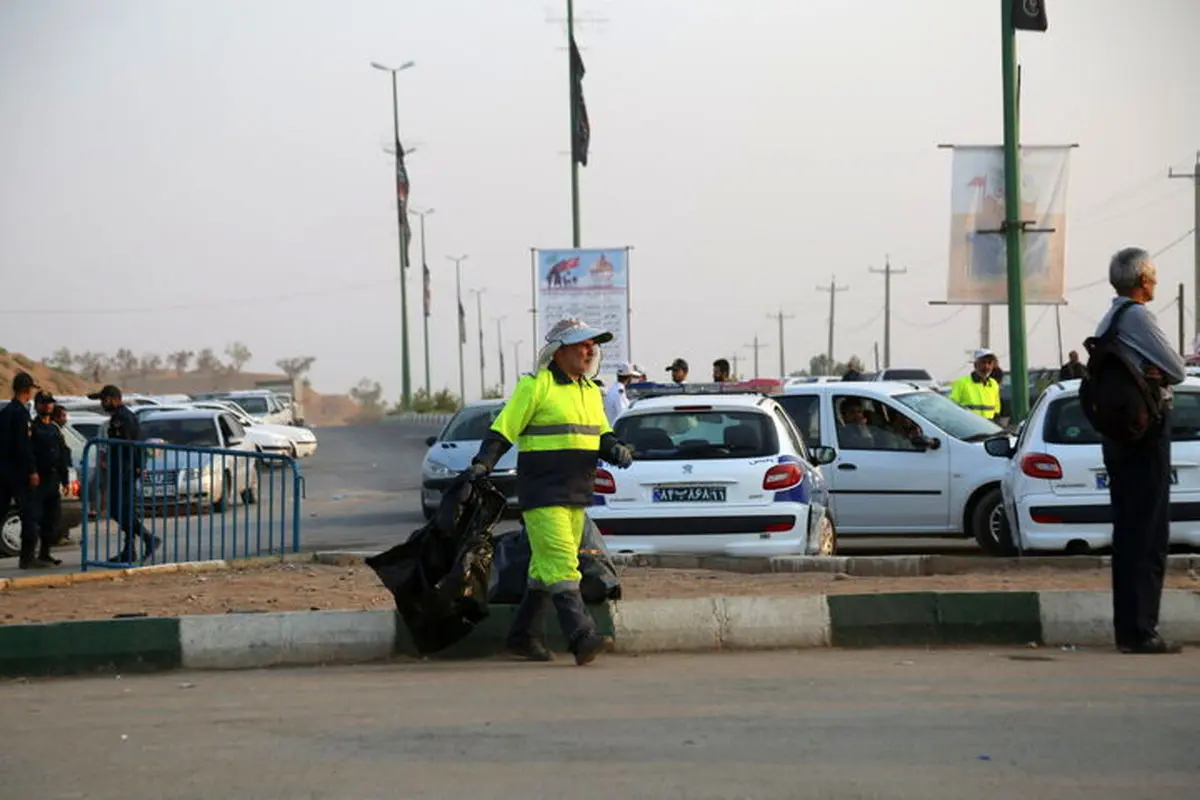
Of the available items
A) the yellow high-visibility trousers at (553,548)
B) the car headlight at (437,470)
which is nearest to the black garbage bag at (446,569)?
the yellow high-visibility trousers at (553,548)

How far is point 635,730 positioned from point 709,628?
9.56ft

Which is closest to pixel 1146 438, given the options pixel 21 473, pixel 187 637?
pixel 187 637

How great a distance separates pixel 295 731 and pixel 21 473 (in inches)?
A: 425

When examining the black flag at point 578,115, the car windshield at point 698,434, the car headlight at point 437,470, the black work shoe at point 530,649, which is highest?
the black flag at point 578,115

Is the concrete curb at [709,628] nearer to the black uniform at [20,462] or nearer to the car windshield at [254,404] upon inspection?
the black uniform at [20,462]

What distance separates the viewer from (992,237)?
63.3ft

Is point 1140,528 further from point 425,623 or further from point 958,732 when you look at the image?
point 425,623

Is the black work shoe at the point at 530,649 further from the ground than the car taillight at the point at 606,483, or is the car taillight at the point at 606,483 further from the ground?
the car taillight at the point at 606,483

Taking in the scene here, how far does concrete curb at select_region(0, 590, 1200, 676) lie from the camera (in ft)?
32.5

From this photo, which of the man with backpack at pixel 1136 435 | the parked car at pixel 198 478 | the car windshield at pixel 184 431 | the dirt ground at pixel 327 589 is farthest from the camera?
the car windshield at pixel 184 431

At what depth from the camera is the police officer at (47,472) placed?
58.0 ft

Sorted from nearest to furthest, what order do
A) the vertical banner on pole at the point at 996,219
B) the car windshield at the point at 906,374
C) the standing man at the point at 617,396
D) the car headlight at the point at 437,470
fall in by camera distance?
the vertical banner on pole at the point at 996,219 → the standing man at the point at 617,396 → the car headlight at the point at 437,470 → the car windshield at the point at 906,374

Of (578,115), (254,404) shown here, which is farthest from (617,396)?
(254,404)

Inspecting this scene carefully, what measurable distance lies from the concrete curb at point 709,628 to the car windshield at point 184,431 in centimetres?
1970
